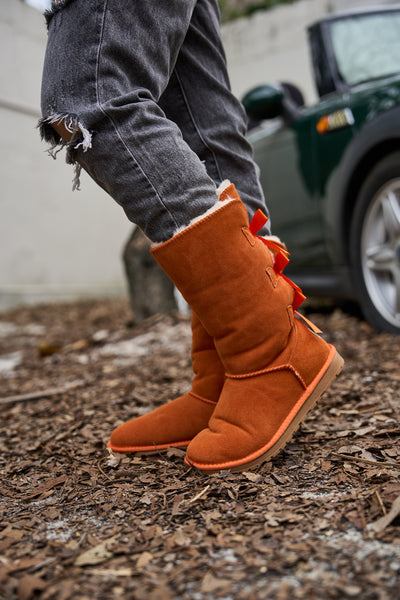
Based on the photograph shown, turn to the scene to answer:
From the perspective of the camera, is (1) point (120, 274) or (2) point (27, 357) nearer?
(2) point (27, 357)

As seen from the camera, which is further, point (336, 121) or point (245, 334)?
point (336, 121)

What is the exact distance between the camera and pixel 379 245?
8.36 feet

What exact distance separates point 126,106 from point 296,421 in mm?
768

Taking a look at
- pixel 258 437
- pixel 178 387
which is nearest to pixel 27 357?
pixel 178 387

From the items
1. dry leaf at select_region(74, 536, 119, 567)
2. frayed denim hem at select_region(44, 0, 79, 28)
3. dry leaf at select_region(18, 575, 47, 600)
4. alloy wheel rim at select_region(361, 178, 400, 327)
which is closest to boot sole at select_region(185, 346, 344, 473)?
dry leaf at select_region(74, 536, 119, 567)

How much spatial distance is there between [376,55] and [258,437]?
2.46 meters

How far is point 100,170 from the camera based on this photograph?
1171 millimetres

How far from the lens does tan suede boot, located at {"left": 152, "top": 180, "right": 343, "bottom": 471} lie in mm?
1182

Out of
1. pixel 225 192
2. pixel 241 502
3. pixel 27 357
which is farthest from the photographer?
pixel 27 357

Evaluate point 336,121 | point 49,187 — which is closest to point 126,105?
point 336,121

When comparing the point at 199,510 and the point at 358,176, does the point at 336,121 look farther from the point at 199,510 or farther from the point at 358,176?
the point at 199,510

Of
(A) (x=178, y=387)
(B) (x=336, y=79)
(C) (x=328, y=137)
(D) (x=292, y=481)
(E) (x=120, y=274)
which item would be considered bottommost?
(E) (x=120, y=274)

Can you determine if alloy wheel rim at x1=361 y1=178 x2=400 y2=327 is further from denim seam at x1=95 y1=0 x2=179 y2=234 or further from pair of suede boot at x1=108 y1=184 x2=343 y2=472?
denim seam at x1=95 y1=0 x2=179 y2=234

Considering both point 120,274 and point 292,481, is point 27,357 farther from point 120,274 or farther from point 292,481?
point 120,274
